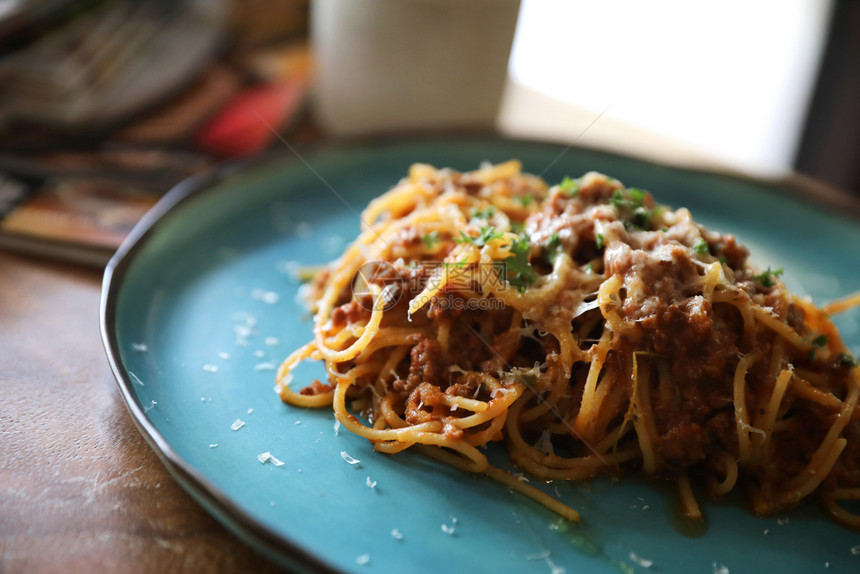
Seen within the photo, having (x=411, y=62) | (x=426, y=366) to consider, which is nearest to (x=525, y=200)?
(x=426, y=366)

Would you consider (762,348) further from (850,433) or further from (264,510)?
(264,510)

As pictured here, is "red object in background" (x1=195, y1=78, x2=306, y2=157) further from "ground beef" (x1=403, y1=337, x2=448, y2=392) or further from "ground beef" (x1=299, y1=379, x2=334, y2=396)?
"ground beef" (x1=403, y1=337, x2=448, y2=392)

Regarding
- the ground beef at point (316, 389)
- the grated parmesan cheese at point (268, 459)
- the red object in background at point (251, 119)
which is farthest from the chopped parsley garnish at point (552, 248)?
the red object in background at point (251, 119)

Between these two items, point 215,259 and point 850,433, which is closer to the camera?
point 850,433

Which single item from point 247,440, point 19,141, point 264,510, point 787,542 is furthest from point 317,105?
point 787,542

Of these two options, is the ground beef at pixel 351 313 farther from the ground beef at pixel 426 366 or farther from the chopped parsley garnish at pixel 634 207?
the chopped parsley garnish at pixel 634 207

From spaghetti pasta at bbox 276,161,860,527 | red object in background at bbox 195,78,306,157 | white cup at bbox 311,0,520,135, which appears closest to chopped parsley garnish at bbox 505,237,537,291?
spaghetti pasta at bbox 276,161,860,527

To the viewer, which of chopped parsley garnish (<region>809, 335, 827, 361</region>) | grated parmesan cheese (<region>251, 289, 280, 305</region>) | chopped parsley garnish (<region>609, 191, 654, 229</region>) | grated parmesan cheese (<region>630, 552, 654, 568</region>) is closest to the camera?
grated parmesan cheese (<region>630, 552, 654, 568</region>)
